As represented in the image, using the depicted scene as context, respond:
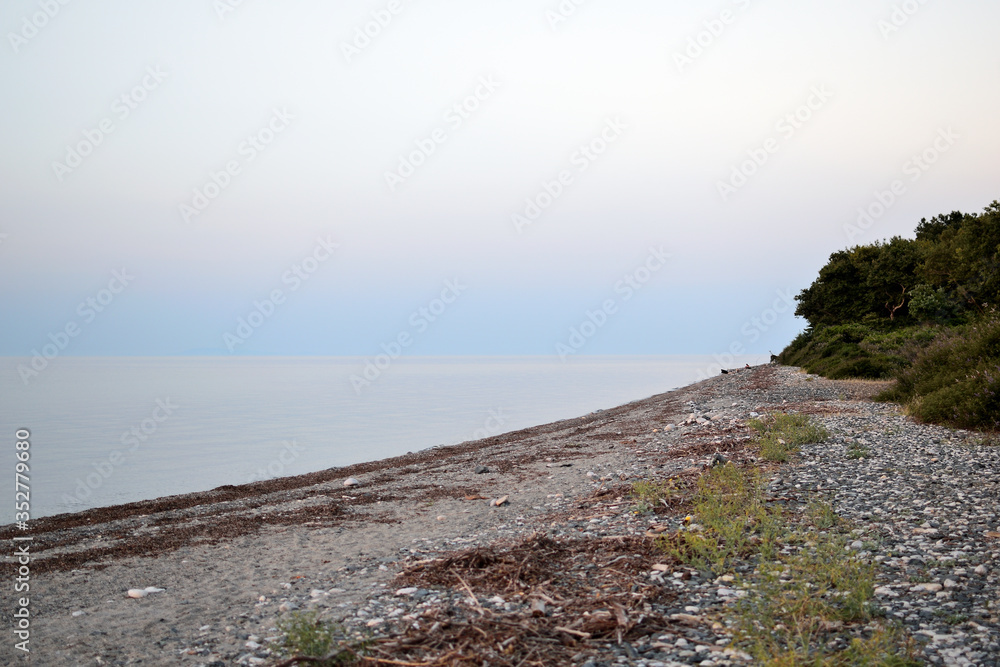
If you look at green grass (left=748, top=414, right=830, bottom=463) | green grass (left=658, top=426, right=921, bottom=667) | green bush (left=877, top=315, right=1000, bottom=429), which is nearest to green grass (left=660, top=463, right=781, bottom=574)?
green grass (left=658, top=426, right=921, bottom=667)

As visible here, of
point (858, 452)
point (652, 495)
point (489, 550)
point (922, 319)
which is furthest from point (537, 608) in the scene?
point (922, 319)

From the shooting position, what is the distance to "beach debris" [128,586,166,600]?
7.87m

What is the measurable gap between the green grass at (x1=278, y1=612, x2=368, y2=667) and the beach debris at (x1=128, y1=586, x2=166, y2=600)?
360cm

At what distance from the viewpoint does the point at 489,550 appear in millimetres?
7543

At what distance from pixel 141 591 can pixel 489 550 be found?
4.41m

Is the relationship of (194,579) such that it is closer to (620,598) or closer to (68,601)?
(68,601)

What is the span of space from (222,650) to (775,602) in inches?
188

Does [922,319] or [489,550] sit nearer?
[489,550]

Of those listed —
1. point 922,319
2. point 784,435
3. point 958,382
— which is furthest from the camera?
point 922,319

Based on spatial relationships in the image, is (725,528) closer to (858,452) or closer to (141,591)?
(858,452)

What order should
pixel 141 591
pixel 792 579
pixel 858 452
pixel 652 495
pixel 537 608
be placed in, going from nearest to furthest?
pixel 537 608, pixel 792 579, pixel 141 591, pixel 652 495, pixel 858 452

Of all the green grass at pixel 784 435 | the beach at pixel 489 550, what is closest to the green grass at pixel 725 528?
the beach at pixel 489 550

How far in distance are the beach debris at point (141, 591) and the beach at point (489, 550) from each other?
0.07 meters

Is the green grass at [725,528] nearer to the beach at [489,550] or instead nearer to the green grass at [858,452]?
the beach at [489,550]
